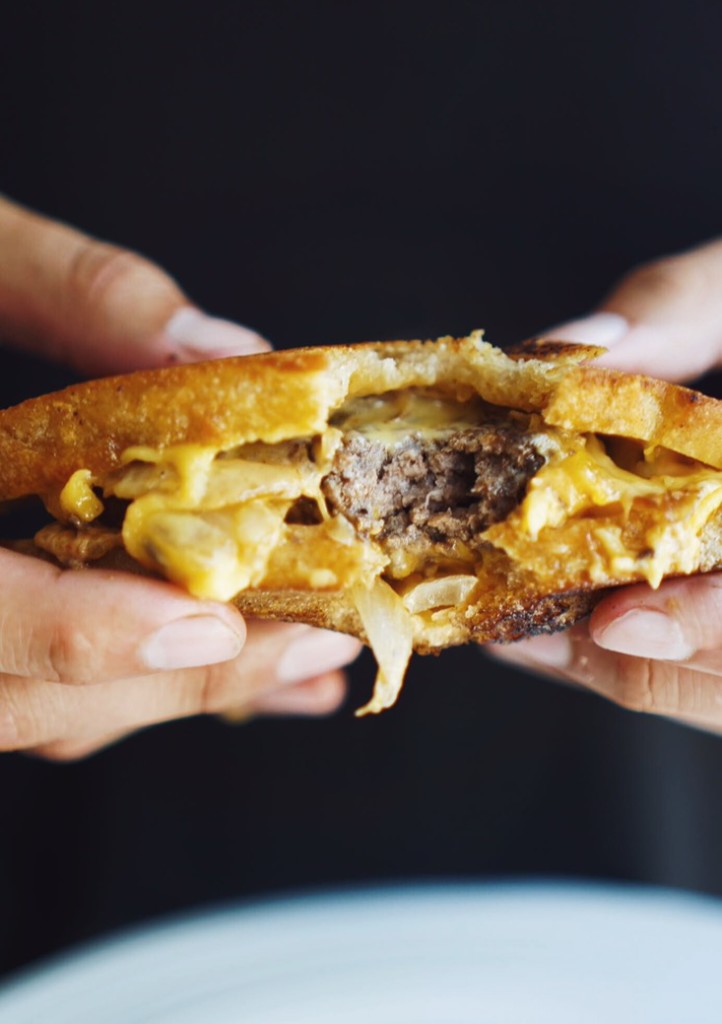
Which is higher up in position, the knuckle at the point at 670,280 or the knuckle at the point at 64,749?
the knuckle at the point at 670,280

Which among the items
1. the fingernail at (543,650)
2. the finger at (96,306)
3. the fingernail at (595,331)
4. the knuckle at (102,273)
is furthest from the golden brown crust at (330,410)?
the knuckle at (102,273)

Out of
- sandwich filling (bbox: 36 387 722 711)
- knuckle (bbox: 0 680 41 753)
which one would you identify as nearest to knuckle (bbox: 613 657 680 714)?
sandwich filling (bbox: 36 387 722 711)

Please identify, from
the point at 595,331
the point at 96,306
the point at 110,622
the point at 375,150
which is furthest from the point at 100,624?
the point at 375,150

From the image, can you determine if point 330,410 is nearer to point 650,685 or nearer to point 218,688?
point 218,688

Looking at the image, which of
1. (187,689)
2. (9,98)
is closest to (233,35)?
(9,98)

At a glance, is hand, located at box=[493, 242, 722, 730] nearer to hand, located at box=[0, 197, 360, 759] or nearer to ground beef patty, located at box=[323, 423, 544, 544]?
ground beef patty, located at box=[323, 423, 544, 544]

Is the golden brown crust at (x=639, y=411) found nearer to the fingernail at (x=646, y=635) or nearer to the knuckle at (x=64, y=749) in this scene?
the fingernail at (x=646, y=635)

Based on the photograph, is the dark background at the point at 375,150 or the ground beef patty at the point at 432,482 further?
the dark background at the point at 375,150

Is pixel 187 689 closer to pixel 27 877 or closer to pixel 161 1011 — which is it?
pixel 161 1011
